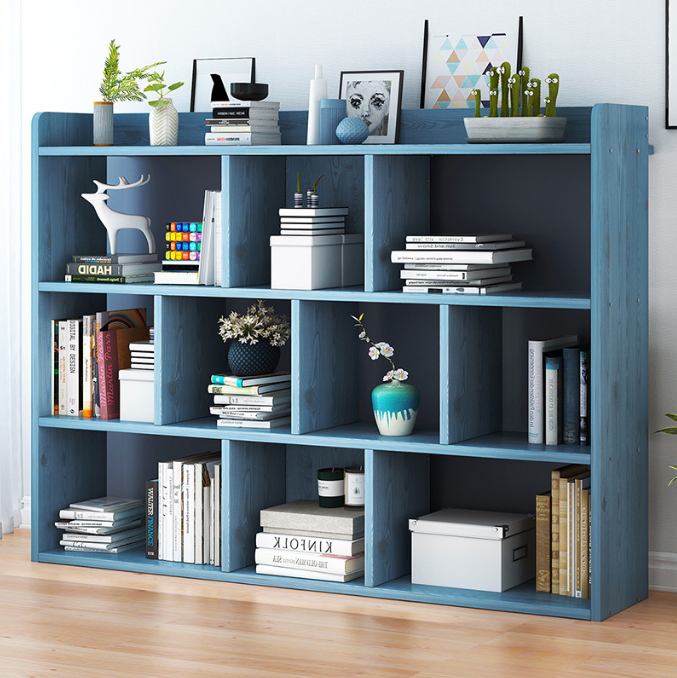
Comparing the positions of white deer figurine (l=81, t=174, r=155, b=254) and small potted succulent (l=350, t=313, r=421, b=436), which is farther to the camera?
white deer figurine (l=81, t=174, r=155, b=254)

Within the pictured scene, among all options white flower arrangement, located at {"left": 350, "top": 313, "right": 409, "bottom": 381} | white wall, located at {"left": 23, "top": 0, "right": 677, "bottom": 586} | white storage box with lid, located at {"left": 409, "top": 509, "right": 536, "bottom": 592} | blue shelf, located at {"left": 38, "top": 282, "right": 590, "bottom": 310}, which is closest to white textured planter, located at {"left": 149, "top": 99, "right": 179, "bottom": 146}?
Answer: white wall, located at {"left": 23, "top": 0, "right": 677, "bottom": 586}

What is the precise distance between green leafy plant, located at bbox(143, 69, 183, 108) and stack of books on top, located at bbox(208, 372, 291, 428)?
883 mm

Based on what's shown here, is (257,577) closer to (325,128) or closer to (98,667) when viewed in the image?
(98,667)

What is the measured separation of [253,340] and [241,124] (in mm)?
668

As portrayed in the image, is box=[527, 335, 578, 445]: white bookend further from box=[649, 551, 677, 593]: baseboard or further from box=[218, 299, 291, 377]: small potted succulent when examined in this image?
box=[218, 299, 291, 377]: small potted succulent

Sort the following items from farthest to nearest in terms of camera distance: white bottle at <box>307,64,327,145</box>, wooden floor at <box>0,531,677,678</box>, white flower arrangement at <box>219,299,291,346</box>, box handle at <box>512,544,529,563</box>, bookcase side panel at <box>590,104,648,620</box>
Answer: white flower arrangement at <box>219,299,291,346</box>, white bottle at <box>307,64,327,145</box>, box handle at <box>512,544,529,563</box>, bookcase side panel at <box>590,104,648,620</box>, wooden floor at <box>0,531,677,678</box>

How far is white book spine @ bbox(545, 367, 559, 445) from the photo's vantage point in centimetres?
352

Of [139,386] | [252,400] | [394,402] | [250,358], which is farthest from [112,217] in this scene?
[394,402]

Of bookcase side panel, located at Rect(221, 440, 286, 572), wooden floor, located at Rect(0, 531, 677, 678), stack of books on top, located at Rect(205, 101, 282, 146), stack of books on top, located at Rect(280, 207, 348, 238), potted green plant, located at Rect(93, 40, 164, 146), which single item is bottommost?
wooden floor, located at Rect(0, 531, 677, 678)

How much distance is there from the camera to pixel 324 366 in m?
3.85

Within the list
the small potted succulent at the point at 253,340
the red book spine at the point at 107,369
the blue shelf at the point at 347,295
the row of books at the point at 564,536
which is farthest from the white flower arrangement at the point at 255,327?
the row of books at the point at 564,536

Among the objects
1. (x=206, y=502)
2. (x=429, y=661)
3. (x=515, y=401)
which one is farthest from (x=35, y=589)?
(x=515, y=401)

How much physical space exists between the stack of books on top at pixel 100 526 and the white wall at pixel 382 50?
764mm

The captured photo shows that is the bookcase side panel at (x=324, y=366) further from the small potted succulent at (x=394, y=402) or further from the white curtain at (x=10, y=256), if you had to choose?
the white curtain at (x=10, y=256)
